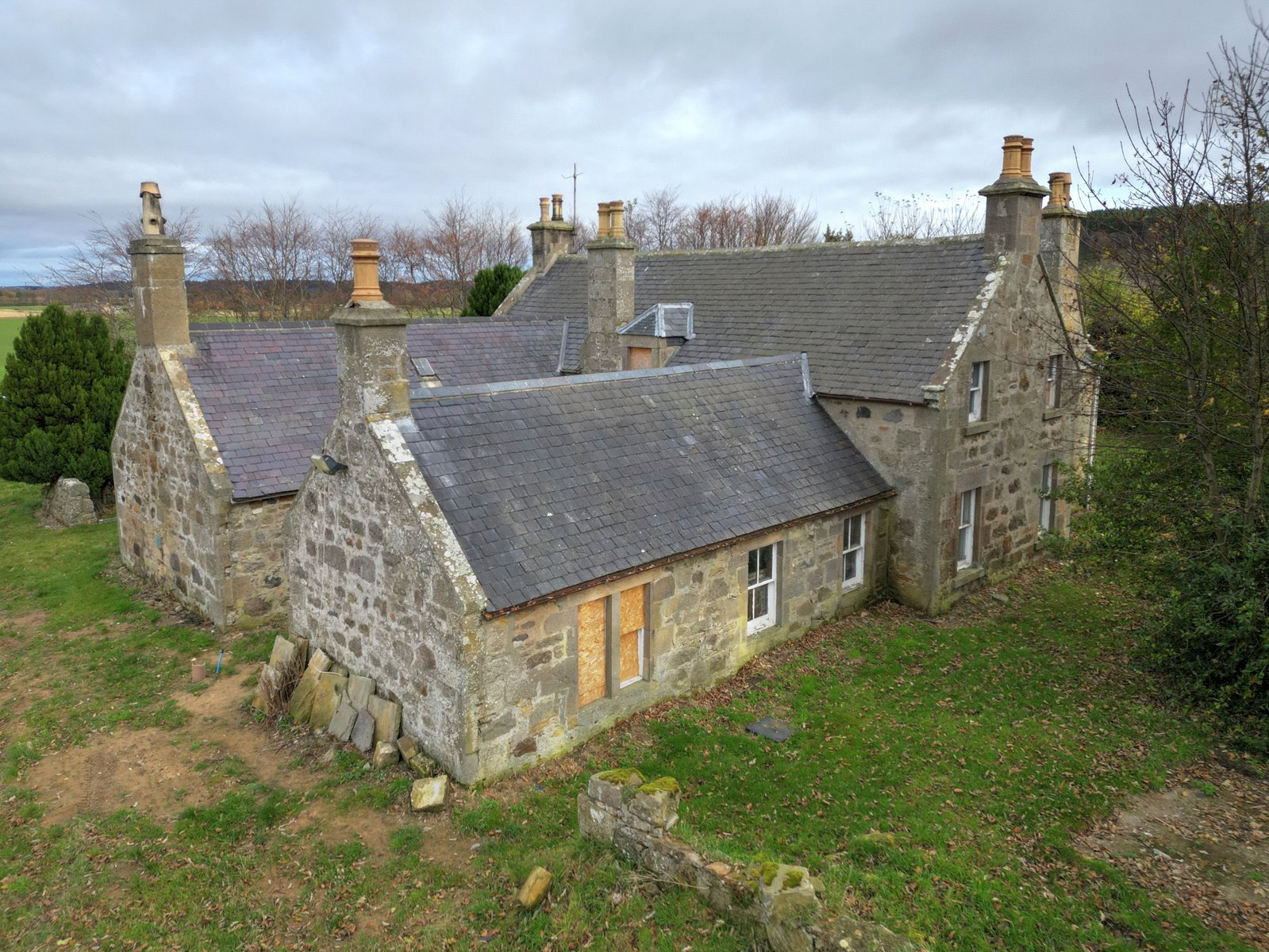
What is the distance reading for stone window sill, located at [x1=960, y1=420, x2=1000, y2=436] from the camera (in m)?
16.7

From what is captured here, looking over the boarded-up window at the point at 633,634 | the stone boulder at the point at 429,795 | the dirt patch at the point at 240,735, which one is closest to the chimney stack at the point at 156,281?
the dirt patch at the point at 240,735

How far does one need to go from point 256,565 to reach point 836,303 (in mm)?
13241

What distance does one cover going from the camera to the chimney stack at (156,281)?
53.4 feet

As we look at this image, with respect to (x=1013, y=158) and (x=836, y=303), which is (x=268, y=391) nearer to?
(x=836, y=303)

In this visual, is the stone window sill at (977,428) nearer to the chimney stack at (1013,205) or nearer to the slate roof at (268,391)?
the chimney stack at (1013,205)

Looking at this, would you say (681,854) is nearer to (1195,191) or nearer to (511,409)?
(511,409)

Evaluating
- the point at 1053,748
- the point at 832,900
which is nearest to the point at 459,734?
the point at 832,900

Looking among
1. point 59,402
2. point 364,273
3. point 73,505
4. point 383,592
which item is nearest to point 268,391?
point 364,273

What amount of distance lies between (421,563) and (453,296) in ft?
155

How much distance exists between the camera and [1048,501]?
2086cm

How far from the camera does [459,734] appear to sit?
10.2 metres

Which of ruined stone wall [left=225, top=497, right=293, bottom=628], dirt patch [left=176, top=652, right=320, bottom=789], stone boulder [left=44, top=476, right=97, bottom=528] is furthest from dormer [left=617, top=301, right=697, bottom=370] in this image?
stone boulder [left=44, top=476, right=97, bottom=528]

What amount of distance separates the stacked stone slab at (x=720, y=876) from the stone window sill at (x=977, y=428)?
35.1 feet

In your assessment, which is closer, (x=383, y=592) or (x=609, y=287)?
(x=383, y=592)
